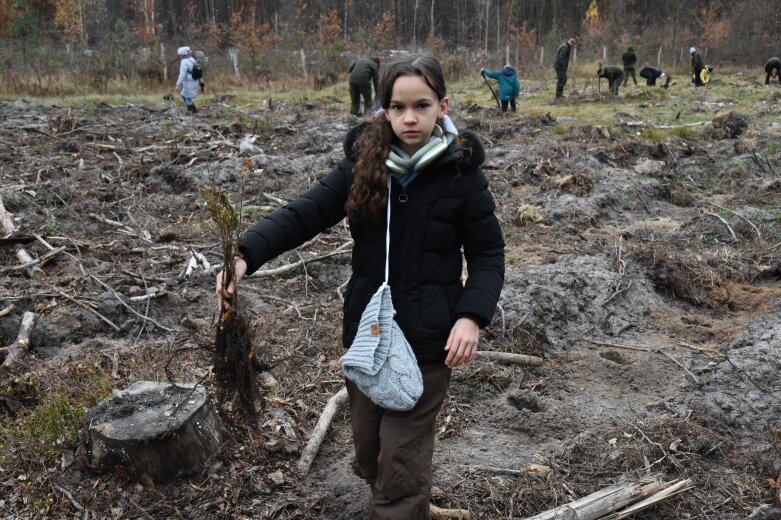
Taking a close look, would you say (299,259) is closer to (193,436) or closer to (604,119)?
(193,436)

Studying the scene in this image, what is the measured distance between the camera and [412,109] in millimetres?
2320

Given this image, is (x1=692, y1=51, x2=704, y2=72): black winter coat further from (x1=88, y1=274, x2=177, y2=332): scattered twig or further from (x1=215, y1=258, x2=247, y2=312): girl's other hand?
(x1=215, y1=258, x2=247, y2=312): girl's other hand

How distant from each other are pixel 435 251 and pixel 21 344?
3257 millimetres

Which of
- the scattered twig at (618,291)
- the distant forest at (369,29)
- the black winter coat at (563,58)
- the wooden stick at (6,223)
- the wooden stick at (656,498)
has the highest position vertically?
the distant forest at (369,29)

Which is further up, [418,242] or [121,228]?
[418,242]

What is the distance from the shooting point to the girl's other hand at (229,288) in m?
2.45

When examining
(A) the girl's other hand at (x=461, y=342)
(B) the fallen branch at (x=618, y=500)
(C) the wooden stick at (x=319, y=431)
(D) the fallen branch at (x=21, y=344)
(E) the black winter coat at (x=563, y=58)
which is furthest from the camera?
(E) the black winter coat at (x=563, y=58)

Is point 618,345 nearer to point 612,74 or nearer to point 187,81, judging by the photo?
point 187,81

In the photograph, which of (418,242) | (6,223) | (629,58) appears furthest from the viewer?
(629,58)

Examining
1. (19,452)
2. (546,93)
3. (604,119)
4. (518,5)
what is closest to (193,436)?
(19,452)

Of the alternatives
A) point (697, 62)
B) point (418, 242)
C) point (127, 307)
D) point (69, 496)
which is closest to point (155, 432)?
point (69, 496)

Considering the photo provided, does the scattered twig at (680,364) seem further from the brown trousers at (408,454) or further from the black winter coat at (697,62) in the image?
the black winter coat at (697,62)

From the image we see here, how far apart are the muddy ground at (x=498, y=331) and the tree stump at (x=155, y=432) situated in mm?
71

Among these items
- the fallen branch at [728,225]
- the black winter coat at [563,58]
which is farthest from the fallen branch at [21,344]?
the black winter coat at [563,58]
